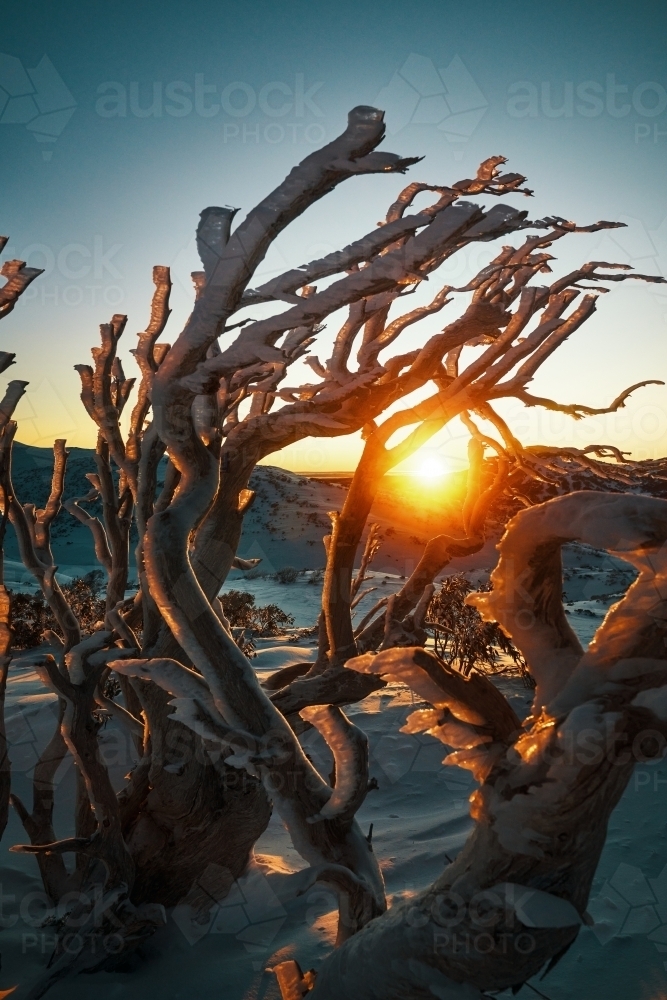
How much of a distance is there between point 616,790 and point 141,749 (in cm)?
287

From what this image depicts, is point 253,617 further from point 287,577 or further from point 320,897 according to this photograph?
point 320,897

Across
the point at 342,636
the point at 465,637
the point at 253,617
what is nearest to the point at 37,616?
the point at 253,617

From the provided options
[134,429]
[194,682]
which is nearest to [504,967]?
[194,682]

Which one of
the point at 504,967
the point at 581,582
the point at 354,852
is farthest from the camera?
the point at 581,582

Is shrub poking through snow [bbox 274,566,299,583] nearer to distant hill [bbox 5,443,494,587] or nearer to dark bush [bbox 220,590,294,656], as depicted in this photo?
distant hill [bbox 5,443,494,587]

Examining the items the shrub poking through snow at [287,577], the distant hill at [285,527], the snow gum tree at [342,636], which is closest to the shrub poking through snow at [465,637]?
the snow gum tree at [342,636]

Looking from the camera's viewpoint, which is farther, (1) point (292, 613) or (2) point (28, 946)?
(1) point (292, 613)

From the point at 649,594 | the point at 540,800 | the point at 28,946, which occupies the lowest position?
the point at 28,946

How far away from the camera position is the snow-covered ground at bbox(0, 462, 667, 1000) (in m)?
2.62

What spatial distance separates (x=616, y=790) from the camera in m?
1.21

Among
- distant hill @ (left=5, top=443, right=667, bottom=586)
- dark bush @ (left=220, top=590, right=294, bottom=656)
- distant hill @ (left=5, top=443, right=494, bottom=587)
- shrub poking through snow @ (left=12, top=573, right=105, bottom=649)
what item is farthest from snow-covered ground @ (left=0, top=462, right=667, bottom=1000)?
distant hill @ (left=5, top=443, right=494, bottom=587)

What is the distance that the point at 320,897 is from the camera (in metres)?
3.43

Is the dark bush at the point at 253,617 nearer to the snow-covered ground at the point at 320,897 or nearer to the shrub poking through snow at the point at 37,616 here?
the shrub poking through snow at the point at 37,616

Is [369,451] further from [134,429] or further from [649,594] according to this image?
[649,594]
